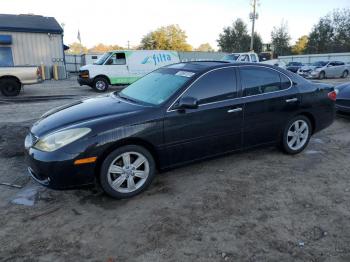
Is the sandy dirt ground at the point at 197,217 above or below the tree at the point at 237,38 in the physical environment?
below

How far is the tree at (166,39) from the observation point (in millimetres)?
60509

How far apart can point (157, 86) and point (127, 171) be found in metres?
1.41

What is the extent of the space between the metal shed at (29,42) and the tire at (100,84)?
450 inches

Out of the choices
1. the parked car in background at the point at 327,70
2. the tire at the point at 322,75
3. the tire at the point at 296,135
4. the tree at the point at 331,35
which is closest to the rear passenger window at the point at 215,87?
the tire at the point at 296,135

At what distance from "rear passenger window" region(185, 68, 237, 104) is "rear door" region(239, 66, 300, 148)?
208 mm

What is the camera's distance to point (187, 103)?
3986 millimetres

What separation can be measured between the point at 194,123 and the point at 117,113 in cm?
102

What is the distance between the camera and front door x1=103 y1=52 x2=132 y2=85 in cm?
1546

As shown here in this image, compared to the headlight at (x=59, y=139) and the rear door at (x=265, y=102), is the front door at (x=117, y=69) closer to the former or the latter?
the rear door at (x=265, y=102)

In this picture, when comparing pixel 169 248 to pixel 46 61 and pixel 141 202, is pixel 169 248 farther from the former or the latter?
pixel 46 61

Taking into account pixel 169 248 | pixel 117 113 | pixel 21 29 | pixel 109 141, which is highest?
pixel 21 29

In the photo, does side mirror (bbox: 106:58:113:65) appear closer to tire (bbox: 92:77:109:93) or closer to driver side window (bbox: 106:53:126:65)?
driver side window (bbox: 106:53:126:65)

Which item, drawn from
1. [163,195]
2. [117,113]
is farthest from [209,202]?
[117,113]

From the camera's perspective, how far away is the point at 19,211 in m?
3.62
